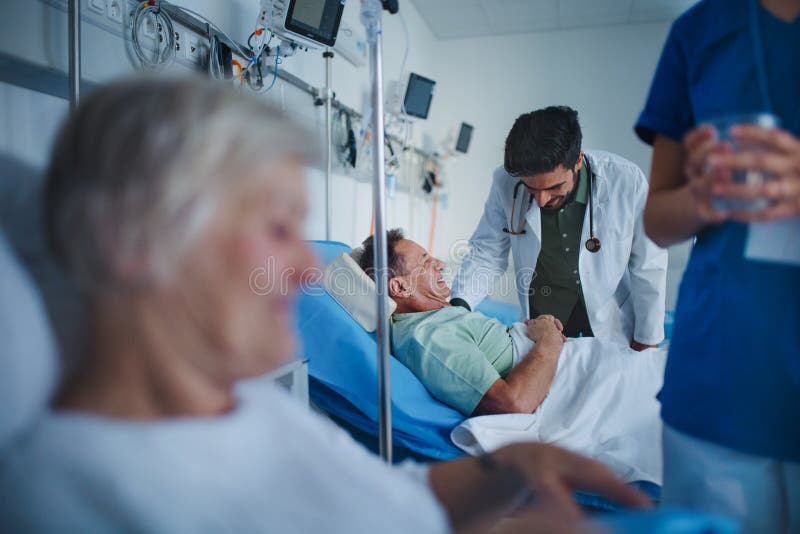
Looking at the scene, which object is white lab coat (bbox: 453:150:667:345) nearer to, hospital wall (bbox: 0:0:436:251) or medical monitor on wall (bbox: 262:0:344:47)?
medical monitor on wall (bbox: 262:0:344:47)

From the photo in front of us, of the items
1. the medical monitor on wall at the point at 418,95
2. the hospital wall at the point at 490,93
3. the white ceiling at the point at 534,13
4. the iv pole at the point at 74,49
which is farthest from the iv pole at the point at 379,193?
the white ceiling at the point at 534,13

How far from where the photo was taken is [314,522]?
55 centimetres

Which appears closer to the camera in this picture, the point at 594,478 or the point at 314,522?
the point at 314,522

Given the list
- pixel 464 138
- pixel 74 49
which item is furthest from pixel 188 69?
pixel 464 138

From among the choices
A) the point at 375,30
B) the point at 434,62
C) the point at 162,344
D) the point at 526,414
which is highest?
the point at 434,62

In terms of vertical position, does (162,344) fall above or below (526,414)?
above

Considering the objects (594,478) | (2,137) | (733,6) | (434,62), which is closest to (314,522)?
(594,478)

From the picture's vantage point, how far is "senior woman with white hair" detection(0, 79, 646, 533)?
0.47 metres

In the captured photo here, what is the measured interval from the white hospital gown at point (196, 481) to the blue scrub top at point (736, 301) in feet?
1.30

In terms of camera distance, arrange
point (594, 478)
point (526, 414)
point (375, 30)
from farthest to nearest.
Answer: point (526, 414) → point (375, 30) → point (594, 478)

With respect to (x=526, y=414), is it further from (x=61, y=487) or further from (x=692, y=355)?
(x=61, y=487)

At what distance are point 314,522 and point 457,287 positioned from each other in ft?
5.21

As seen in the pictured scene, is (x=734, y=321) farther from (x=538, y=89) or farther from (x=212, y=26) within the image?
(x=538, y=89)

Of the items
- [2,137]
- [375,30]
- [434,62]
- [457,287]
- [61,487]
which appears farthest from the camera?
[434,62]
